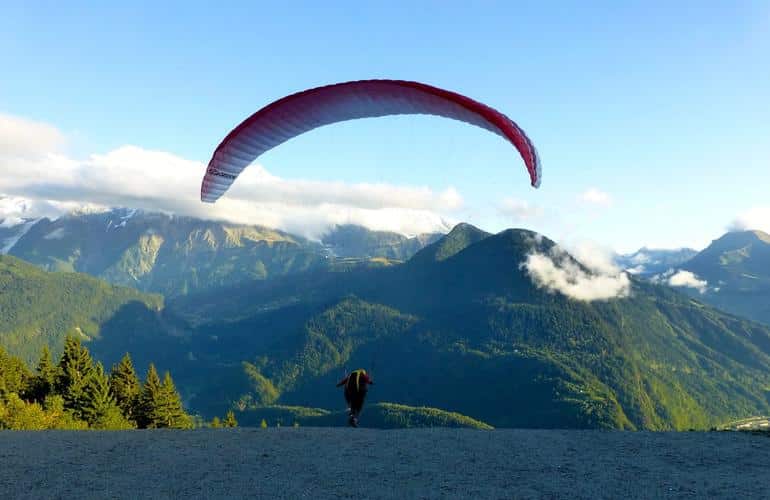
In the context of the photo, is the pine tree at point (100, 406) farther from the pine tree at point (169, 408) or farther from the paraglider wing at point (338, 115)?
the paraglider wing at point (338, 115)

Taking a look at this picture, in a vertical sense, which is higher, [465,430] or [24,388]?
[465,430]

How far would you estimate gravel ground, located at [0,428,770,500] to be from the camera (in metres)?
11.3

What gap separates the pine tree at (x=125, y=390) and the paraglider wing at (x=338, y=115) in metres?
39.0

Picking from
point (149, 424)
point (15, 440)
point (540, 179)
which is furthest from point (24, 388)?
point (540, 179)

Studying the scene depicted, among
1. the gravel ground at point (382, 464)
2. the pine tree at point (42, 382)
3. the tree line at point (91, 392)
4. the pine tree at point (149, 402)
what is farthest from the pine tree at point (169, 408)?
the gravel ground at point (382, 464)

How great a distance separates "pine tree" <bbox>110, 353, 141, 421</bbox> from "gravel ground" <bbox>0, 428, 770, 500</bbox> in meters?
38.8

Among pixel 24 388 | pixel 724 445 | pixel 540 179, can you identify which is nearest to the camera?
pixel 724 445

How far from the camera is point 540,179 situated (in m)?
18.3

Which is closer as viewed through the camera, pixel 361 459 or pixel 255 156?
pixel 361 459

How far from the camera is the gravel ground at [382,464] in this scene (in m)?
11.3

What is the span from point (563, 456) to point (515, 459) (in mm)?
1395

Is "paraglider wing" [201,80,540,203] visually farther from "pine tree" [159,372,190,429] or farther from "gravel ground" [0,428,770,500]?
"pine tree" [159,372,190,429]

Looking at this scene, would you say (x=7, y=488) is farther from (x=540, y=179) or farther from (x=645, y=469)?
(x=540, y=179)

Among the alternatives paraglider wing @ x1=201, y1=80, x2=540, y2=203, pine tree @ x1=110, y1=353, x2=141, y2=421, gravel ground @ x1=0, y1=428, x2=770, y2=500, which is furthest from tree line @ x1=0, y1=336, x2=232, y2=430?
gravel ground @ x1=0, y1=428, x2=770, y2=500
